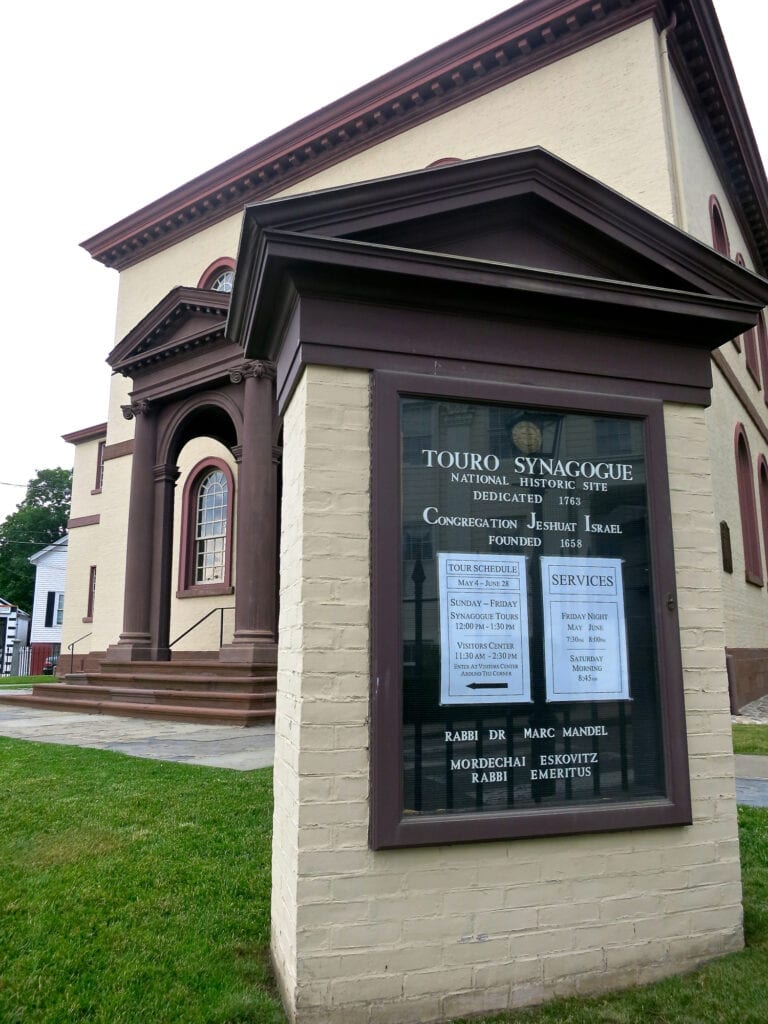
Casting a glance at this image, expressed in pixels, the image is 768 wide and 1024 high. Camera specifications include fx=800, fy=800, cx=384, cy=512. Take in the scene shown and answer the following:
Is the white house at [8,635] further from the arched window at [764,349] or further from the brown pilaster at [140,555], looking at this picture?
the arched window at [764,349]

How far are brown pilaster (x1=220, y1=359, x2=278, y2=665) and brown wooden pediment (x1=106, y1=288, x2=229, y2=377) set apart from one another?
1.22 metres

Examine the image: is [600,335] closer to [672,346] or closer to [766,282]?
[672,346]

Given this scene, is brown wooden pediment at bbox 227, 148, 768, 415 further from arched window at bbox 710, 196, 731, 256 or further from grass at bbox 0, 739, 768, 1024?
arched window at bbox 710, 196, 731, 256

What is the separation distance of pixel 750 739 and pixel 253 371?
28.1 feet

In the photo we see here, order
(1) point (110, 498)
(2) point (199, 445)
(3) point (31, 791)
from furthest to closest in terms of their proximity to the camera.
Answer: (1) point (110, 498) < (2) point (199, 445) < (3) point (31, 791)

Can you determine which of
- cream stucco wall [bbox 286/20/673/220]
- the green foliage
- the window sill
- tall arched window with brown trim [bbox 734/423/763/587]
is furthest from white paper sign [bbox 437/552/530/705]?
the window sill

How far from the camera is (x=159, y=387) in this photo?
1420cm

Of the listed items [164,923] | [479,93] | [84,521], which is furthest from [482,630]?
[84,521]

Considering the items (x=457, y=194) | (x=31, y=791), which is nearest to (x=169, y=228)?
(x=31, y=791)

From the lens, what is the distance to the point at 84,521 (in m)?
25.9

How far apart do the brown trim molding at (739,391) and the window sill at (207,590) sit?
10572 millimetres

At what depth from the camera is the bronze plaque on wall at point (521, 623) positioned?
3.11 meters

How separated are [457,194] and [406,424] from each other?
42.0 inches

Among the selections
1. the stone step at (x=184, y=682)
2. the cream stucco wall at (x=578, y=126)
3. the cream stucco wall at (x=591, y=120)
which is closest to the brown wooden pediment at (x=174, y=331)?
the cream stucco wall at (x=591, y=120)
